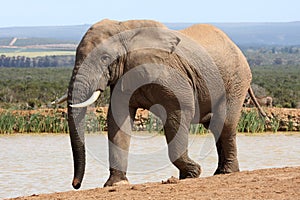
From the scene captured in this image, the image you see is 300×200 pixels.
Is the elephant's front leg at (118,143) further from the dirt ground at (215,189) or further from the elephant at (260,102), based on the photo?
→ the elephant at (260,102)

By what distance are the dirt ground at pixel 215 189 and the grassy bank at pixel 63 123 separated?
9405 mm

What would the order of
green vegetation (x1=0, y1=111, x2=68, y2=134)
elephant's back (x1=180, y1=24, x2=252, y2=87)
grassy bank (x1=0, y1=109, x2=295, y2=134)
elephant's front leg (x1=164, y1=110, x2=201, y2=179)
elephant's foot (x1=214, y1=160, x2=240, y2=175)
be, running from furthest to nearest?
1. green vegetation (x1=0, y1=111, x2=68, y2=134)
2. grassy bank (x1=0, y1=109, x2=295, y2=134)
3. elephant's foot (x1=214, y1=160, x2=240, y2=175)
4. elephant's back (x1=180, y1=24, x2=252, y2=87)
5. elephant's front leg (x1=164, y1=110, x2=201, y2=179)

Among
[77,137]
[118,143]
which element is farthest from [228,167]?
[77,137]

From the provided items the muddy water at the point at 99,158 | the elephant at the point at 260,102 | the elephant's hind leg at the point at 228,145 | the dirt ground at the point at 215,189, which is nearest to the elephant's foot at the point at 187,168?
the dirt ground at the point at 215,189

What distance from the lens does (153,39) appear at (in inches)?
305

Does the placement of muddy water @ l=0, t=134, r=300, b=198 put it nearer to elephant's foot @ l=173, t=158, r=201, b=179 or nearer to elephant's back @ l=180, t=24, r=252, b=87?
elephant's foot @ l=173, t=158, r=201, b=179

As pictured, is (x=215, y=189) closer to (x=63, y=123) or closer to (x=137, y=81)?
(x=137, y=81)

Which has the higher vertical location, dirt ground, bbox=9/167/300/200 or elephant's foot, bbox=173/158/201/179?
dirt ground, bbox=9/167/300/200

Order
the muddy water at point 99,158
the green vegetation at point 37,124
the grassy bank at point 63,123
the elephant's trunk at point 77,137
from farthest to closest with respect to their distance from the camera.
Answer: the green vegetation at point 37,124, the grassy bank at point 63,123, the muddy water at point 99,158, the elephant's trunk at point 77,137

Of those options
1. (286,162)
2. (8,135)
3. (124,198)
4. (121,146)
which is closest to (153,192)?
(124,198)

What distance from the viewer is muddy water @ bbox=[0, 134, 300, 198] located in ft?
33.1

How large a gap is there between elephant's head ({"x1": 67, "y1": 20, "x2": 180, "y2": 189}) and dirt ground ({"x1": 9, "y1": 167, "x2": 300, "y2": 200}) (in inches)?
20.6

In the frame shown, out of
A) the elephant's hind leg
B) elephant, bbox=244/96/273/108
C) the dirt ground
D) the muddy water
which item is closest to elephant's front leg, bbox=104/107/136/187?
the dirt ground

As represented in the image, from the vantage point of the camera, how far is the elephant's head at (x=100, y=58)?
7125mm
